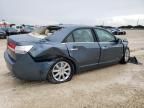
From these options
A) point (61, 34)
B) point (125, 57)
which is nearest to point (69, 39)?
point (61, 34)

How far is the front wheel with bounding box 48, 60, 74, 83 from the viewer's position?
4984 millimetres

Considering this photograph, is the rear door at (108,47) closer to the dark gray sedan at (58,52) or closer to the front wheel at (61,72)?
the dark gray sedan at (58,52)

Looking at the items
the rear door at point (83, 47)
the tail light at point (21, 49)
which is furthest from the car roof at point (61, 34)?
the tail light at point (21, 49)

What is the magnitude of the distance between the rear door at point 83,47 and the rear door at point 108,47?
243mm

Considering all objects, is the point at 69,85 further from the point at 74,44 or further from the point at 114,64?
the point at 114,64

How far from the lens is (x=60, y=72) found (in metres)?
5.11

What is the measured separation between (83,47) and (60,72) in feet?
2.97

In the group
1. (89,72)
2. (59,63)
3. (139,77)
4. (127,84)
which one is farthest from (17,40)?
(139,77)

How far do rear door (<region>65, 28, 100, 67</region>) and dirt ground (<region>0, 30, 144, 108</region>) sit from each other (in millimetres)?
440

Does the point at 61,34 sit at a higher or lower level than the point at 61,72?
higher

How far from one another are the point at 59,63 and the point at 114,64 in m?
2.48

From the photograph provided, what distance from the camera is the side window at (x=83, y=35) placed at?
214 inches

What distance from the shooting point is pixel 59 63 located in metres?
5.05

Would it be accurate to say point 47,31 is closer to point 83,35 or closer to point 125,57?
point 83,35
